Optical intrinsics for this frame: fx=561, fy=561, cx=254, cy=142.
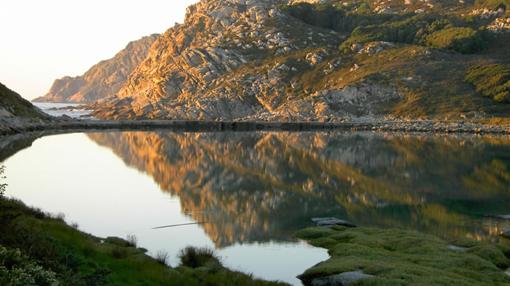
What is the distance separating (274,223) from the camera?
43062 mm

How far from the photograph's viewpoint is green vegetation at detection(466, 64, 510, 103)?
182 metres

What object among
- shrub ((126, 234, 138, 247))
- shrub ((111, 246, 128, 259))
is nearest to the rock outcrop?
shrub ((126, 234, 138, 247))

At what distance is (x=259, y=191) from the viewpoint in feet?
194

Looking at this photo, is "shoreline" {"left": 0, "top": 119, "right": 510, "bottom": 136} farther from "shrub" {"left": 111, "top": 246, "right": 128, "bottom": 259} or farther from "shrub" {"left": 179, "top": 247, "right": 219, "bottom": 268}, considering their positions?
"shrub" {"left": 111, "top": 246, "right": 128, "bottom": 259}

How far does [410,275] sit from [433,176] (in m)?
49.9

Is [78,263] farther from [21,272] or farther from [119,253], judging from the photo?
[21,272]

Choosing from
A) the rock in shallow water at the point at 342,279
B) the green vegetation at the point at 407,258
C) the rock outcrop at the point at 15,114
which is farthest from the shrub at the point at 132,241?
the rock outcrop at the point at 15,114

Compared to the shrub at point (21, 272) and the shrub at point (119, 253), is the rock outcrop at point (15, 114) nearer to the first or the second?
the shrub at point (119, 253)

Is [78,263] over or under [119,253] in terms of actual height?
over

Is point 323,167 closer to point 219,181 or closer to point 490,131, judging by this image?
point 219,181

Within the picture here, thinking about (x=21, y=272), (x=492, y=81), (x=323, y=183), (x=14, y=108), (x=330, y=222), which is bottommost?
(x=323, y=183)

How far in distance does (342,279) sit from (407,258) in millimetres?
5648

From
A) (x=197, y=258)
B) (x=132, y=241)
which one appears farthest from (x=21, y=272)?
(x=132, y=241)

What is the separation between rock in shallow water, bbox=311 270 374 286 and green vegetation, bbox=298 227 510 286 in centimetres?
46
